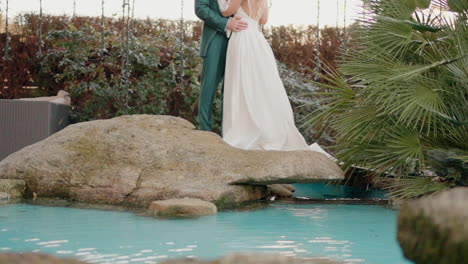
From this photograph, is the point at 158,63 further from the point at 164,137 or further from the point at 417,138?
the point at 417,138

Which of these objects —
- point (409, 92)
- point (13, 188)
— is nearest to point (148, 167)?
point (13, 188)

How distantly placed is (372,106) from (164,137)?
2.02 m

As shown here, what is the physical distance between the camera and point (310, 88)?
11602mm

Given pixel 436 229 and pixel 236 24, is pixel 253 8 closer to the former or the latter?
pixel 236 24

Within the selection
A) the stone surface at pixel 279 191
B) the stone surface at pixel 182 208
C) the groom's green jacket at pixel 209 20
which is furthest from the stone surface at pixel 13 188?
the stone surface at pixel 279 191

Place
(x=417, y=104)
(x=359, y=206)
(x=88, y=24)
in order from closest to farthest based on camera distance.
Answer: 1. (x=417, y=104)
2. (x=359, y=206)
3. (x=88, y=24)

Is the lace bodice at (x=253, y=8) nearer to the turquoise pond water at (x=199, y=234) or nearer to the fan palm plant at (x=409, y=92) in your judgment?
the fan palm plant at (x=409, y=92)

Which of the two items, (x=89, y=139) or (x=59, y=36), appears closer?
(x=89, y=139)

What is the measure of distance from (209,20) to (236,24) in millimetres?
287

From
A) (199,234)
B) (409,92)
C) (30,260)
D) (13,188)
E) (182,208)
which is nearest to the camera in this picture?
(30,260)

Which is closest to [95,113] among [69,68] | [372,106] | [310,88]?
[69,68]

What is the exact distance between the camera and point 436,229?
2.37 metres

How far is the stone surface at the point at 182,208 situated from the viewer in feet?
20.8

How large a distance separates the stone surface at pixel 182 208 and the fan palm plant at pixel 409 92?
1745 millimetres
